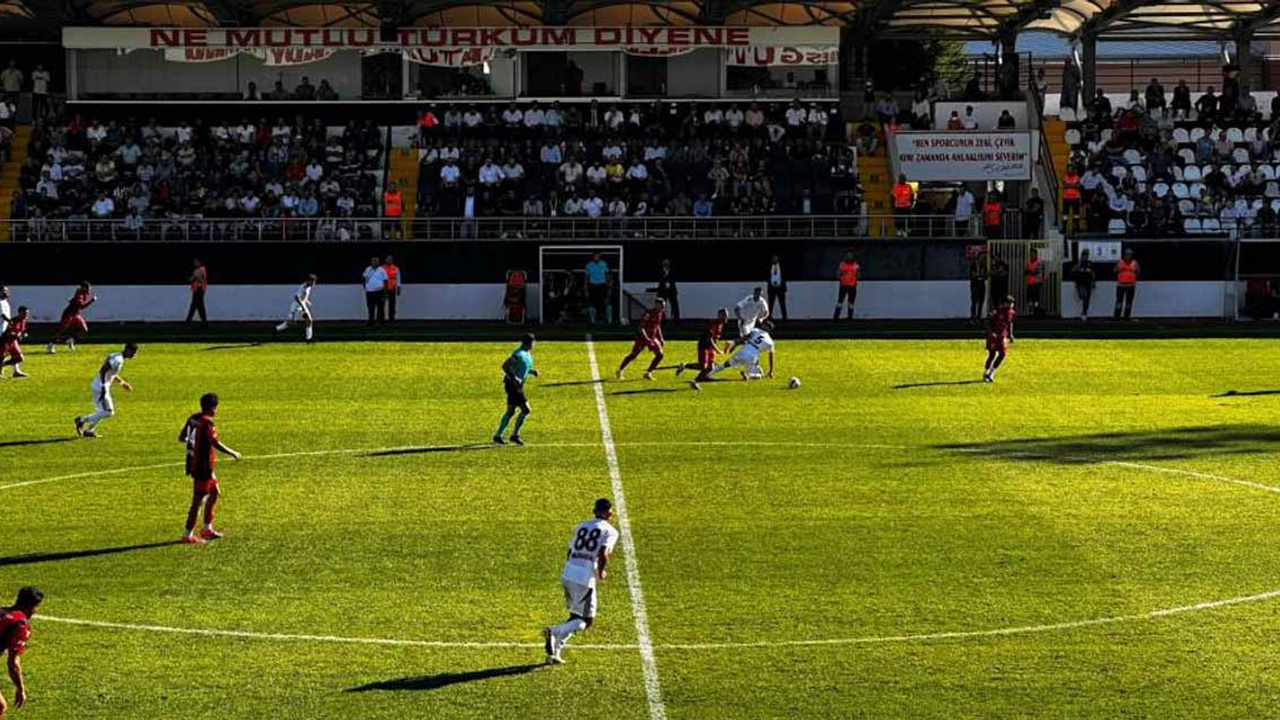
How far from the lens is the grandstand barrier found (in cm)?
5297

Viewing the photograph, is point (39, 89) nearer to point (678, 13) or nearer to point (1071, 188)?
point (678, 13)

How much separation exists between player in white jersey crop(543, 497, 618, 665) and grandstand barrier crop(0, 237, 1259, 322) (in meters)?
34.0

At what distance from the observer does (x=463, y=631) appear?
795 inches

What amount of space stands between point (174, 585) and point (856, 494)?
Result: 936 cm

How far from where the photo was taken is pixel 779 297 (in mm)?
52000

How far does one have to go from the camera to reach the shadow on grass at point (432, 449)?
31.3 meters

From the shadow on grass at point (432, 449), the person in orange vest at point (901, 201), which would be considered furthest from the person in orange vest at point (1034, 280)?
the shadow on grass at point (432, 449)

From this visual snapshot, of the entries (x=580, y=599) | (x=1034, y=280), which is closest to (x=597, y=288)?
(x=1034, y=280)

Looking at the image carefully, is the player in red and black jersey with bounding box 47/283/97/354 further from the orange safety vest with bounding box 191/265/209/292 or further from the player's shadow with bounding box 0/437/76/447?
the player's shadow with bounding box 0/437/76/447

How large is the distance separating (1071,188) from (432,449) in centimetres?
2914

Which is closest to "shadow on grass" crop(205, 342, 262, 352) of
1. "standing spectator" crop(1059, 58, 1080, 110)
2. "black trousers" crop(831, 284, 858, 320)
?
"black trousers" crop(831, 284, 858, 320)

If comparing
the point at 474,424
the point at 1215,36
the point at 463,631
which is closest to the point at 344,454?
the point at 474,424

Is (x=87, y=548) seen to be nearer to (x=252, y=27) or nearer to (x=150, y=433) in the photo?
(x=150, y=433)

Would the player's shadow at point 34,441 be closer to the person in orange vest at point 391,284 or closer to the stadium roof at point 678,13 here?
the person in orange vest at point 391,284
